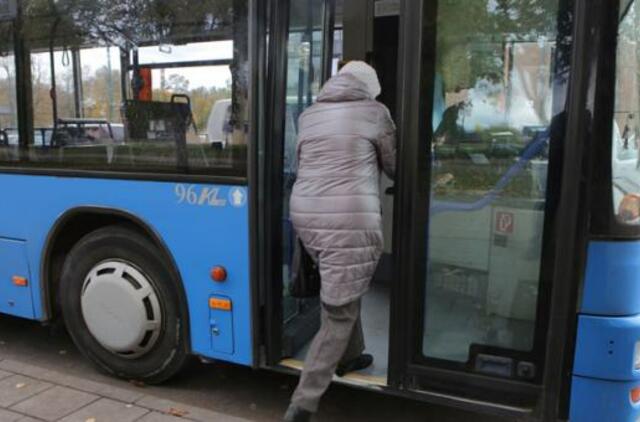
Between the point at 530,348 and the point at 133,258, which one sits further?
the point at 133,258

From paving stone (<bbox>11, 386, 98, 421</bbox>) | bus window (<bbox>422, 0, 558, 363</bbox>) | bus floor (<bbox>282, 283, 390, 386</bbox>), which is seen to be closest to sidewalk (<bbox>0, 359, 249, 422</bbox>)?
paving stone (<bbox>11, 386, 98, 421</bbox>)

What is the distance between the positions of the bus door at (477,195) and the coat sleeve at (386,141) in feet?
0.31

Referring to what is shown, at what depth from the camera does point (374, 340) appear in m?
3.62

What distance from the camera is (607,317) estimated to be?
2.55m

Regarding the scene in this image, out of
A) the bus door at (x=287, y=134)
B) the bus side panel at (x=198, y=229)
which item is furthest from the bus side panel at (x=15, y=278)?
the bus door at (x=287, y=134)

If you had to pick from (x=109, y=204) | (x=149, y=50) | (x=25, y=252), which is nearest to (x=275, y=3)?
(x=149, y=50)

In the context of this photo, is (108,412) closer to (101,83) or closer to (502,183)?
(101,83)

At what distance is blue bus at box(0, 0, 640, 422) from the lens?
2545 mm

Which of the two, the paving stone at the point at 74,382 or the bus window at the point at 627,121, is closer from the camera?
the bus window at the point at 627,121

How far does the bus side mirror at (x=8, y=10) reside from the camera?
3877 mm

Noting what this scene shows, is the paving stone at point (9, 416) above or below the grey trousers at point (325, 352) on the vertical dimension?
below

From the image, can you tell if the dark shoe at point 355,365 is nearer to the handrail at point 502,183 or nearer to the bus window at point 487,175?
the bus window at point 487,175

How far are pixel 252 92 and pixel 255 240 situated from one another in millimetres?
736

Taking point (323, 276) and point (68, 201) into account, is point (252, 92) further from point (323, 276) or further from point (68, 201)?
point (68, 201)
